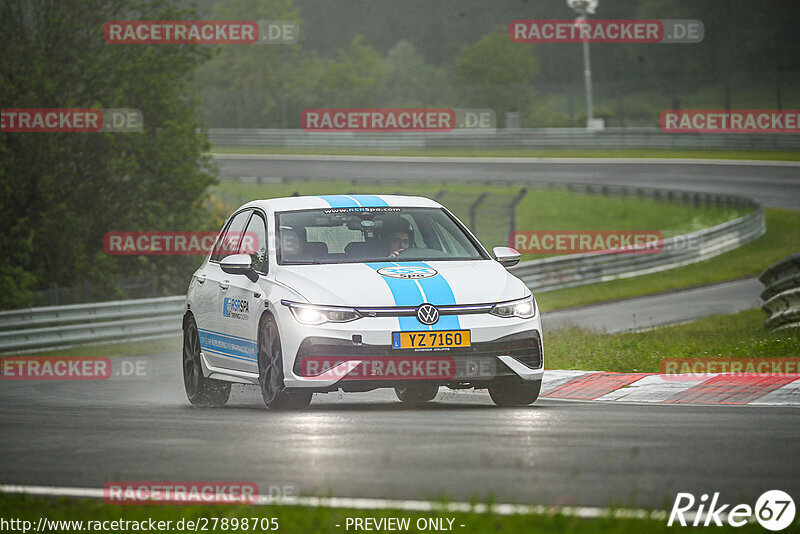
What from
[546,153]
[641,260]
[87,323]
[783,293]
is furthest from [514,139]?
[783,293]

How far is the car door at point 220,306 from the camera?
1115 cm

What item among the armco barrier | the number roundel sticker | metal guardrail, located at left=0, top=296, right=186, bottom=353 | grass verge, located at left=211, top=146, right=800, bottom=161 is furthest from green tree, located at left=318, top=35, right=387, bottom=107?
the number roundel sticker

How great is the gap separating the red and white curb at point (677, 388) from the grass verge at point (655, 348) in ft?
2.26

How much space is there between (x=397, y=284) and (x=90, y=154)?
79.2 feet

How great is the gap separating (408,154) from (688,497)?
53.7 meters

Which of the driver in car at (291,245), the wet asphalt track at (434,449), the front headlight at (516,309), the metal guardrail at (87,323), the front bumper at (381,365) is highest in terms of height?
the driver in car at (291,245)

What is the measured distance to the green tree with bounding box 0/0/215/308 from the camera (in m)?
30.8

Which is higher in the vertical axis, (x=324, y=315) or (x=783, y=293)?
(x=324, y=315)

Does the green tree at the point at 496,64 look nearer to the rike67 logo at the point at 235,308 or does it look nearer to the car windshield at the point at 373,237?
the car windshield at the point at 373,237

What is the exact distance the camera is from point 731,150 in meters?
54.2

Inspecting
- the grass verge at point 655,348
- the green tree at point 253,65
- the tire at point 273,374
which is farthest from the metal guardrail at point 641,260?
the green tree at point 253,65

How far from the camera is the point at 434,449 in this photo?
7543 mm

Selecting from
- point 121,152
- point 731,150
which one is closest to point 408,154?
point 731,150

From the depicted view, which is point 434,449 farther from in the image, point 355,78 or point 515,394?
point 355,78
